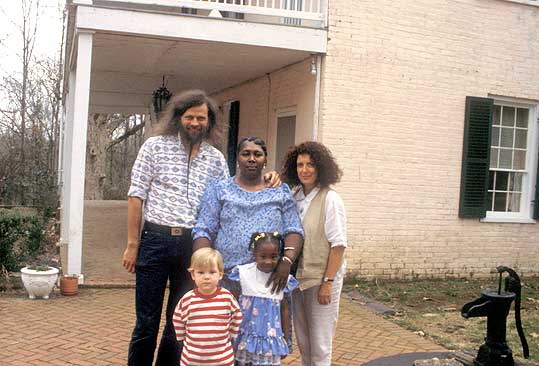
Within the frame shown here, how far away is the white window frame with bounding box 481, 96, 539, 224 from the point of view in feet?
30.2

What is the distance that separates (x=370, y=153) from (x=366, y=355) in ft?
11.7

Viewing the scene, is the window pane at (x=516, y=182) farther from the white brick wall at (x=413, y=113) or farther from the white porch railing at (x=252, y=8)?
the white porch railing at (x=252, y=8)

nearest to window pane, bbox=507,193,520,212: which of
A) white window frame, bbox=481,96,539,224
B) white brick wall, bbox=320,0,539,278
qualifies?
white window frame, bbox=481,96,539,224

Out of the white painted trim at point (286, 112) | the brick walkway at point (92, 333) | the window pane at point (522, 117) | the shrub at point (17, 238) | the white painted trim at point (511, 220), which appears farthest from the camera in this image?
the window pane at point (522, 117)

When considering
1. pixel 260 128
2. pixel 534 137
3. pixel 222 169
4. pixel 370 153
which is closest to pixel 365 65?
pixel 370 153

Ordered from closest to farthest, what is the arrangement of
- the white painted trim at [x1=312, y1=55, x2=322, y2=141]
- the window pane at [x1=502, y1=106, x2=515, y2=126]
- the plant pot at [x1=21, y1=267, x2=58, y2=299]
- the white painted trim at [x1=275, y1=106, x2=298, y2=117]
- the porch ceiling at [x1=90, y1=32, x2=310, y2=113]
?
the plant pot at [x1=21, y1=267, x2=58, y2=299] < the porch ceiling at [x1=90, y1=32, x2=310, y2=113] < the white painted trim at [x1=312, y1=55, x2=322, y2=141] < the white painted trim at [x1=275, y1=106, x2=298, y2=117] < the window pane at [x1=502, y1=106, x2=515, y2=126]

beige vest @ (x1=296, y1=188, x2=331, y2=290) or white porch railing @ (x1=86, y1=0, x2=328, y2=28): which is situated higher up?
white porch railing @ (x1=86, y1=0, x2=328, y2=28)

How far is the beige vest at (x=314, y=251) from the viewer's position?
3.63 m

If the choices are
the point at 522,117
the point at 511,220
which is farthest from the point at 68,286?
the point at 522,117

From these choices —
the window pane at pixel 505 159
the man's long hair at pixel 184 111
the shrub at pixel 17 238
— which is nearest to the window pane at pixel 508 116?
the window pane at pixel 505 159

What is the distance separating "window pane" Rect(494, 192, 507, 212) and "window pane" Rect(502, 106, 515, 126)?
1097 mm

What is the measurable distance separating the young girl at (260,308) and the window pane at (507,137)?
6.93m

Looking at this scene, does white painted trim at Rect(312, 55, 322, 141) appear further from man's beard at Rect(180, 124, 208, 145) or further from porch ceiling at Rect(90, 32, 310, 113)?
man's beard at Rect(180, 124, 208, 145)

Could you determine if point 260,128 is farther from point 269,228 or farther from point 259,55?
point 269,228
